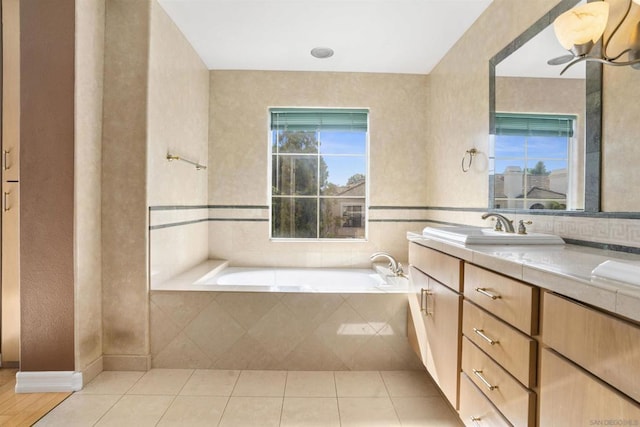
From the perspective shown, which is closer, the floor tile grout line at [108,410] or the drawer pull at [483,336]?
the drawer pull at [483,336]

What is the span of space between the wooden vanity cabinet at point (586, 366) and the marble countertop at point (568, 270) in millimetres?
36

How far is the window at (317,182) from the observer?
377cm

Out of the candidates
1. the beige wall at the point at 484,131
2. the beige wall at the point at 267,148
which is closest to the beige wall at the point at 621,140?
the beige wall at the point at 484,131

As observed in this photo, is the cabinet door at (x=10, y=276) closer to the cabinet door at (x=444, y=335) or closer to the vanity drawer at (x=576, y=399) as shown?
the cabinet door at (x=444, y=335)

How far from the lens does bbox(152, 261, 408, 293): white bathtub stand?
8.19 feet

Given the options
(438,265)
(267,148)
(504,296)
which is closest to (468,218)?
(438,265)

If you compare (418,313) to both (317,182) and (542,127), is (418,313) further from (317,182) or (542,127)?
(317,182)

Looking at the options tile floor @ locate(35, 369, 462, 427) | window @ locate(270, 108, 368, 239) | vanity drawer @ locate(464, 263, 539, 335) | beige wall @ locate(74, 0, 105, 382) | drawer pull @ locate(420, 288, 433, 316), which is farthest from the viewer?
window @ locate(270, 108, 368, 239)

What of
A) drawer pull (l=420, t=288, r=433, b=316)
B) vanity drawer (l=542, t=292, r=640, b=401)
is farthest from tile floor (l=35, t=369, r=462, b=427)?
vanity drawer (l=542, t=292, r=640, b=401)

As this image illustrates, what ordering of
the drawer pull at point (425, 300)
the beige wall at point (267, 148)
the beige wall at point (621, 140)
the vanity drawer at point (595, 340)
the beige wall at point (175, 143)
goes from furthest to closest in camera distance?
the beige wall at point (267, 148) → the beige wall at point (175, 143) → the drawer pull at point (425, 300) → the beige wall at point (621, 140) → the vanity drawer at point (595, 340)

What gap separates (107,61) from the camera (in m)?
2.31

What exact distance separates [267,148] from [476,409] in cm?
291

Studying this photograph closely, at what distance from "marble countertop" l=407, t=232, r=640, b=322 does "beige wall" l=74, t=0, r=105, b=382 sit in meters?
2.04

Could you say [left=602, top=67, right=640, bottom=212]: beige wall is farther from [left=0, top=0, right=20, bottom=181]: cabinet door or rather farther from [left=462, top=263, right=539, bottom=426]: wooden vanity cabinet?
[left=0, top=0, right=20, bottom=181]: cabinet door
